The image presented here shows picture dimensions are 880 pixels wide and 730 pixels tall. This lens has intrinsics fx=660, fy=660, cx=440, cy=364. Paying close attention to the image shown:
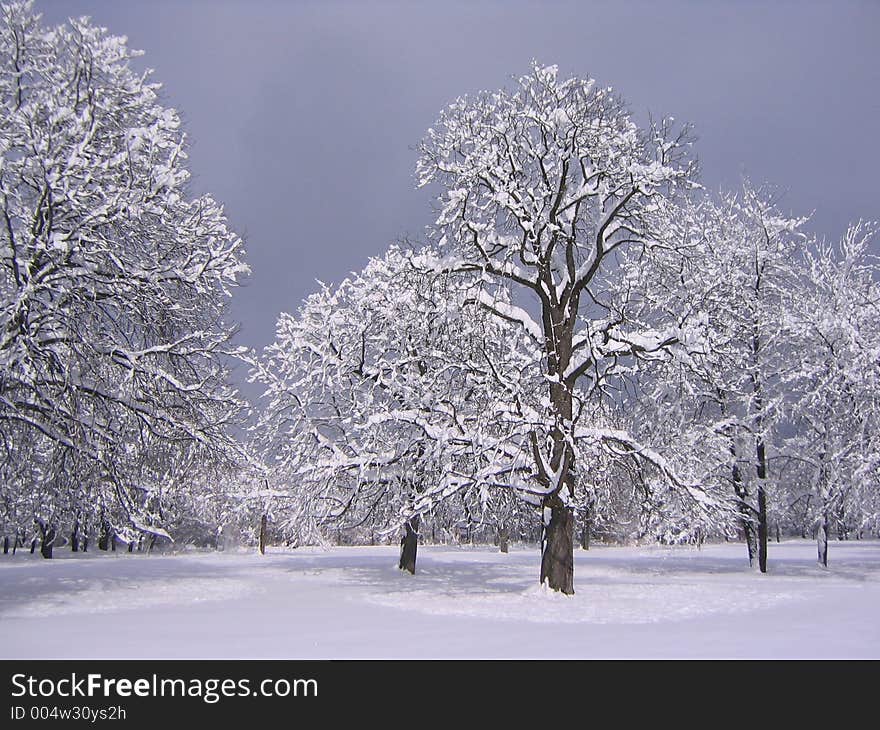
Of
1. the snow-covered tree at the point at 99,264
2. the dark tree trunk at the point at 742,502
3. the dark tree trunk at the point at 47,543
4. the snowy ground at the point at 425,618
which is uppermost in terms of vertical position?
the snow-covered tree at the point at 99,264

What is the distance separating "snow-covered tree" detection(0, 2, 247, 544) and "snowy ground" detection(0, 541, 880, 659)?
10.5ft

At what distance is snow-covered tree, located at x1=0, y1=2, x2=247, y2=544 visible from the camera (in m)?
12.5

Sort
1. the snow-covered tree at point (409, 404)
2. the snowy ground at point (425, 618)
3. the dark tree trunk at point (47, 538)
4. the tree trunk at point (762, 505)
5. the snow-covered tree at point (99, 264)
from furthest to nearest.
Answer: the dark tree trunk at point (47, 538), the tree trunk at point (762, 505), the snow-covered tree at point (409, 404), the snow-covered tree at point (99, 264), the snowy ground at point (425, 618)

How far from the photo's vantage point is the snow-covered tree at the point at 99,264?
12523 millimetres

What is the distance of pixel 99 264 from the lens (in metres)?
13.6

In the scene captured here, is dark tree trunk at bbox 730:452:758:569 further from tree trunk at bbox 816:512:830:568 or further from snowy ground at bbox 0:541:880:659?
snowy ground at bbox 0:541:880:659

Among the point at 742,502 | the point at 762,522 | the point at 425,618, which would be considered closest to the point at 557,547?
the point at 425,618

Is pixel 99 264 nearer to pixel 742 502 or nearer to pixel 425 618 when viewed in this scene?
pixel 425 618

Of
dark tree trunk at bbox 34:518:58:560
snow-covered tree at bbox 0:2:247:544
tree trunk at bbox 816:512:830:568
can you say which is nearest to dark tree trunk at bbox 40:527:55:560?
dark tree trunk at bbox 34:518:58:560

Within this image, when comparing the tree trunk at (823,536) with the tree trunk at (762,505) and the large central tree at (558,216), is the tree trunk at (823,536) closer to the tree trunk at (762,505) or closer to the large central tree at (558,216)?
the tree trunk at (762,505)

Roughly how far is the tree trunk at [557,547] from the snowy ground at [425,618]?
39 cm

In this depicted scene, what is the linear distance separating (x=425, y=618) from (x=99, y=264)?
964cm

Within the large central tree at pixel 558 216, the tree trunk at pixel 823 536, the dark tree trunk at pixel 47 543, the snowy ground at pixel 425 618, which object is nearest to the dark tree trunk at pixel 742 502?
the tree trunk at pixel 823 536
